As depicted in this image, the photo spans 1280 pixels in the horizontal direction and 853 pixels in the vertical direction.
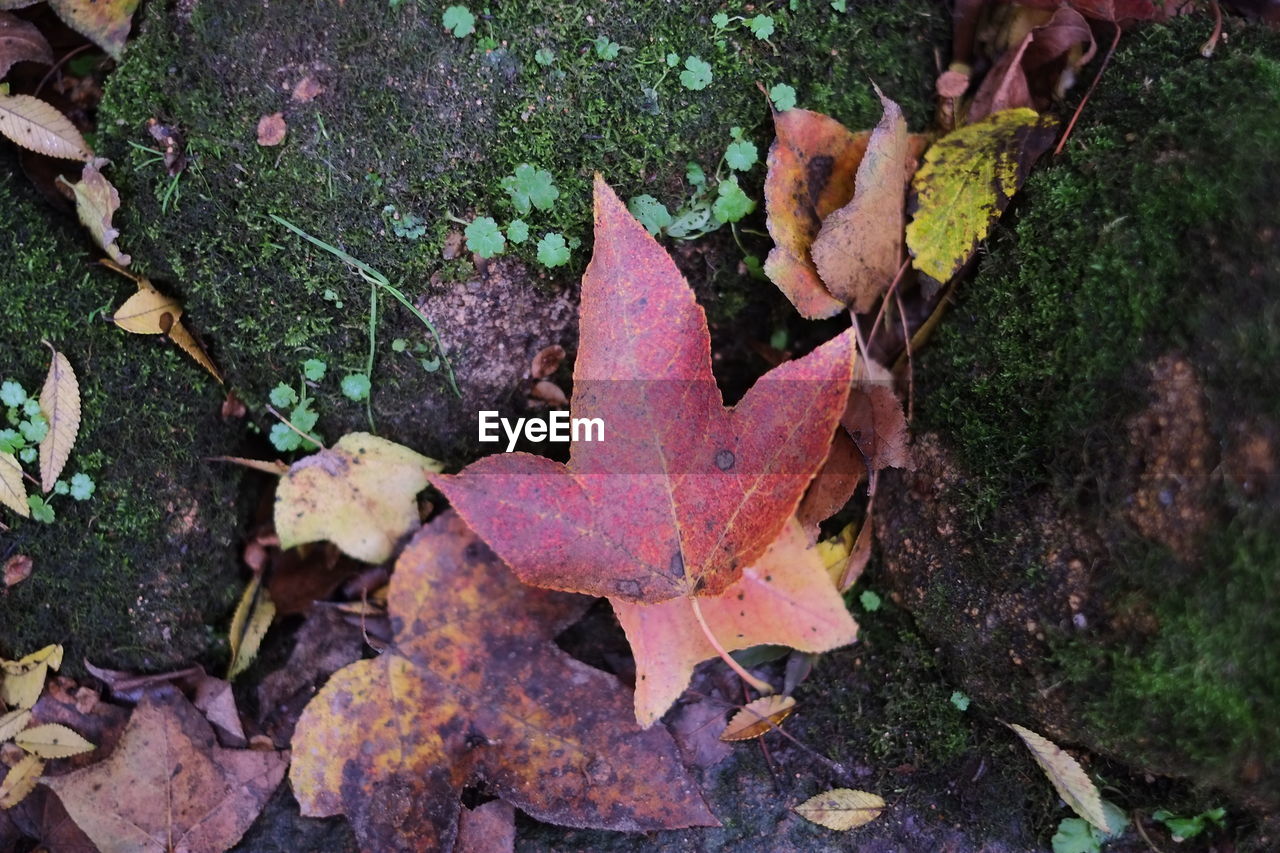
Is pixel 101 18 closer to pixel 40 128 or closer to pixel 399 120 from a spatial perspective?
pixel 40 128

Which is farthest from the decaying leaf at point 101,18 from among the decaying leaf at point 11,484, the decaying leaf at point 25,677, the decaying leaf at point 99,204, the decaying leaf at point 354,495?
the decaying leaf at point 25,677

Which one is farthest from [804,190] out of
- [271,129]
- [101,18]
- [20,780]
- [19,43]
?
[20,780]

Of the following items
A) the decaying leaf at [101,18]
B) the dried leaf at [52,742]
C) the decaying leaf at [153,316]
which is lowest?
the dried leaf at [52,742]

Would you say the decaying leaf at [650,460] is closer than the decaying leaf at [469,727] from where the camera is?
Yes

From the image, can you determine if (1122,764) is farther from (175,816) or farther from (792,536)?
(175,816)

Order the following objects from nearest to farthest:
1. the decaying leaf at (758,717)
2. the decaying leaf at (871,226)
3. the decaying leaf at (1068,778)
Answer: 1. the decaying leaf at (1068,778)
2. the decaying leaf at (871,226)
3. the decaying leaf at (758,717)

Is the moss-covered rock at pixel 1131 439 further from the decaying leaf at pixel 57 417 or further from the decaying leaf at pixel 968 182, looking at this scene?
the decaying leaf at pixel 57 417

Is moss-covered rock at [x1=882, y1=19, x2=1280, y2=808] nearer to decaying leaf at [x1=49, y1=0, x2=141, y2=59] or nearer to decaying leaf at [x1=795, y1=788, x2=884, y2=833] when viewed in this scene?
decaying leaf at [x1=795, y1=788, x2=884, y2=833]

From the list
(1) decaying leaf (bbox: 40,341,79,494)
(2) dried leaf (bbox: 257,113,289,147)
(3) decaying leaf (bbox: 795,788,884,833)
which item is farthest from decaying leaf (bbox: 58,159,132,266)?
(3) decaying leaf (bbox: 795,788,884,833)
